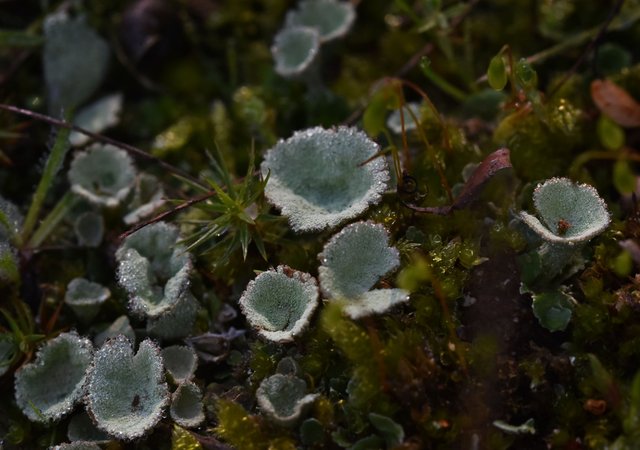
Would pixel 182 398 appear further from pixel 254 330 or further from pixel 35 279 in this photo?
pixel 35 279

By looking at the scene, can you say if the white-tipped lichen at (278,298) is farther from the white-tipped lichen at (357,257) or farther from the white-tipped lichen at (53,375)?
the white-tipped lichen at (53,375)

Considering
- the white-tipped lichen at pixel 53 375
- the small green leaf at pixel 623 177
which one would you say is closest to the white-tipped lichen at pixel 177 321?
the white-tipped lichen at pixel 53 375

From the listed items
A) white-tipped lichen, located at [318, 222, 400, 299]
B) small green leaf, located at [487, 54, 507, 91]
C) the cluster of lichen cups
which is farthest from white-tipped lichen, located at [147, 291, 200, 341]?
small green leaf, located at [487, 54, 507, 91]

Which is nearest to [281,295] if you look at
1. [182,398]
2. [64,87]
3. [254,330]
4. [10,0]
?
[254,330]

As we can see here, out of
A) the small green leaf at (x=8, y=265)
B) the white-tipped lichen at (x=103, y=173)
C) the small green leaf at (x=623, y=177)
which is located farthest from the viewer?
the white-tipped lichen at (x=103, y=173)

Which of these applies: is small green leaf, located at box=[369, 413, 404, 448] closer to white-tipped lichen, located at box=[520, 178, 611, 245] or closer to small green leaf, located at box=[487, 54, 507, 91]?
white-tipped lichen, located at box=[520, 178, 611, 245]

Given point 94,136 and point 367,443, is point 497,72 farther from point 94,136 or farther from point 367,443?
point 94,136
